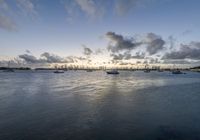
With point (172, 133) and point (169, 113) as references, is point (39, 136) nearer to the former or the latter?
point (172, 133)

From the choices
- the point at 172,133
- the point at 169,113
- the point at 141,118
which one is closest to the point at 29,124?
the point at 141,118

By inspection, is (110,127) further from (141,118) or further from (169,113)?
(169,113)

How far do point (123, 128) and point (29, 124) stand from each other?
808 cm

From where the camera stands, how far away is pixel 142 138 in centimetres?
1309

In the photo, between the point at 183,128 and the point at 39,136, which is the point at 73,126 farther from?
the point at 183,128

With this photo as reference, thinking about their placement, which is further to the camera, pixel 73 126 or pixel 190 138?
pixel 73 126

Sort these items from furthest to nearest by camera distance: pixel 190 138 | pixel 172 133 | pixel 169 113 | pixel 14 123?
pixel 169 113 → pixel 14 123 → pixel 172 133 → pixel 190 138

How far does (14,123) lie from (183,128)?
14542mm

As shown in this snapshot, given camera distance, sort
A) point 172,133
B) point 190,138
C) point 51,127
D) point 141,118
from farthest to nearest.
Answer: point 141,118
point 51,127
point 172,133
point 190,138

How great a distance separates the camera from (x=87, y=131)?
1438 centimetres

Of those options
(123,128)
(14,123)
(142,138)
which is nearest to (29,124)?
(14,123)

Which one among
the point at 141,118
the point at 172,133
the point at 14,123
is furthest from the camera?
the point at 141,118

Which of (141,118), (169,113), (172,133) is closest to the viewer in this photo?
(172,133)

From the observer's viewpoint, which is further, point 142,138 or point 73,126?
point 73,126
